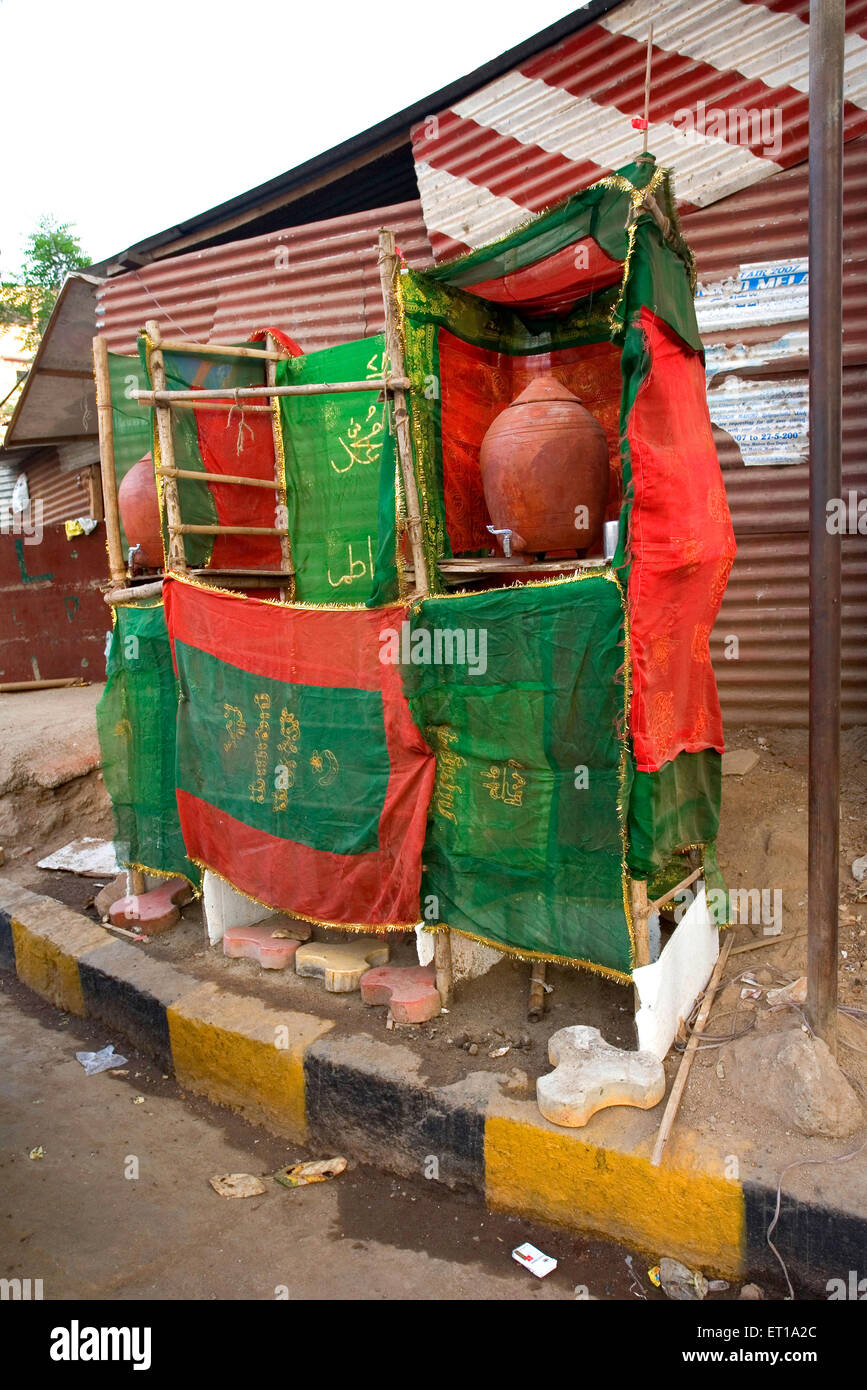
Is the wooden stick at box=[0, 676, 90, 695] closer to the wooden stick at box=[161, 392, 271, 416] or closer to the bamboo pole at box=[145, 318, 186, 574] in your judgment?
the wooden stick at box=[161, 392, 271, 416]

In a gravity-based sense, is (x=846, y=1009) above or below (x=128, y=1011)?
above

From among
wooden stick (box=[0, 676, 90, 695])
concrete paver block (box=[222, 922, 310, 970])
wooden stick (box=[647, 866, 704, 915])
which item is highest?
wooden stick (box=[0, 676, 90, 695])

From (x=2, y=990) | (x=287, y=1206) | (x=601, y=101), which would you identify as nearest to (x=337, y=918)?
(x=287, y=1206)

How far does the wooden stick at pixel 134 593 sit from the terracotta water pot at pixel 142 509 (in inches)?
15.2

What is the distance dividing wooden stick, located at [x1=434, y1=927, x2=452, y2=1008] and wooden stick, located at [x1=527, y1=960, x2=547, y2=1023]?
0.36 m

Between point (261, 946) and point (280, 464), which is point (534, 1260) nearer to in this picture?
point (261, 946)

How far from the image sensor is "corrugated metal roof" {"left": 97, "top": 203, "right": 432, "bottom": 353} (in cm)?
708

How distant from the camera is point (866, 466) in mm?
5156

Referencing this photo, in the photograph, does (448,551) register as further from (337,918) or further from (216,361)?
(216,361)

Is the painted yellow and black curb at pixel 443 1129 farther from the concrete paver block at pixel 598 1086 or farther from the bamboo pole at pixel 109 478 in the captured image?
the bamboo pole at pixel 109 478

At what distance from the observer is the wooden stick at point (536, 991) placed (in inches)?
146

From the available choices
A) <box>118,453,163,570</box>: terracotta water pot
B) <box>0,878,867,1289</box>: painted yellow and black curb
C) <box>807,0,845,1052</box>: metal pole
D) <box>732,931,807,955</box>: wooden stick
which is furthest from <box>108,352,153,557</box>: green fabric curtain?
<box>732,931,807,955</box>: wooden stick

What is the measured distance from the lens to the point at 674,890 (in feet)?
11.8

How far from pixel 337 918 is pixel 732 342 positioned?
163 inches
